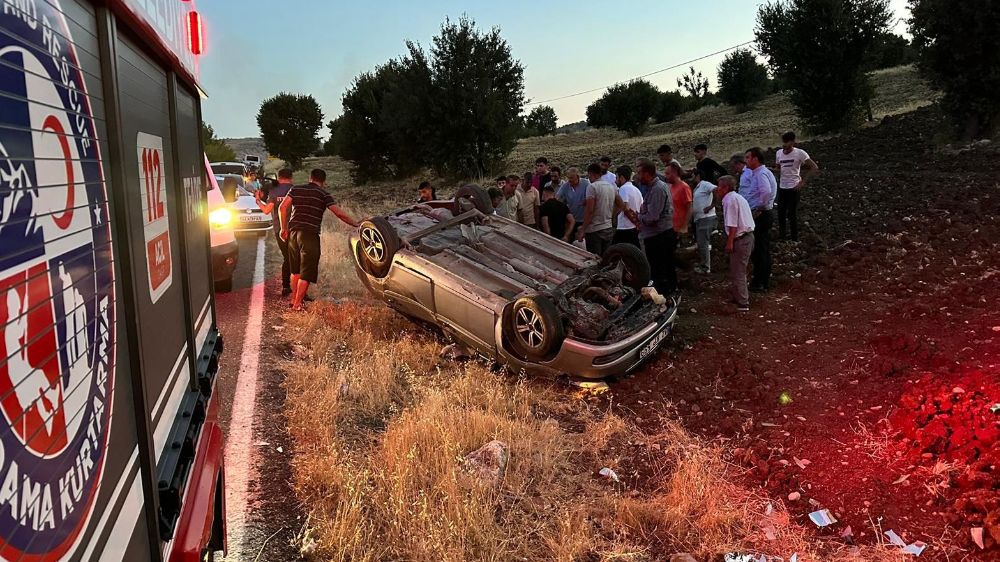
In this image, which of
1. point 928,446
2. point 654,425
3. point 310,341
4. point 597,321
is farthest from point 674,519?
point 310,341

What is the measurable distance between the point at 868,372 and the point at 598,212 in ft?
12.4

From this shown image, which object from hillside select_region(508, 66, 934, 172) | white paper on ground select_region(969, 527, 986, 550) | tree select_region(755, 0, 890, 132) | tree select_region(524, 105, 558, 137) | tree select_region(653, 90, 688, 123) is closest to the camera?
white paper on ground select_region(969, 527, 986, 550)

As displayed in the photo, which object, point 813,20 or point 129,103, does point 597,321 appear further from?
point 813,20

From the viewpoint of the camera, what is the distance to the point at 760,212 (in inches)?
303

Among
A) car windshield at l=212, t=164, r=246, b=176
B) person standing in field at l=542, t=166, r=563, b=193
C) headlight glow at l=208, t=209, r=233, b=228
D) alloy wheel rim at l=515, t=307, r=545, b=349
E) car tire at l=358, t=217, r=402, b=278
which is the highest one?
car windshield at l=212, t=164, r=246, b=176

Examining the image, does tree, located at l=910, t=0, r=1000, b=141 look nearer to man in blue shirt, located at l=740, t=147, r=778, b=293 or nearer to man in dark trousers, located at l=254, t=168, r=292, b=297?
man in blue shirt, located at l=740, t=147, r=778, b=293

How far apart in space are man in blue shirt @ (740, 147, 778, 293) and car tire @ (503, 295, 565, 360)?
372cm

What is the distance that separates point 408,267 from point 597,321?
6.17 feet

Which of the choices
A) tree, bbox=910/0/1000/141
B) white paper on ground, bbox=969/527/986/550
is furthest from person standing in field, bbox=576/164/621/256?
tree, bbox=910/0/1000/141

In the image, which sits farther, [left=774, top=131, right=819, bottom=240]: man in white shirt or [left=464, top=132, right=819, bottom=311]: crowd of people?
[left=774, top=131, right=819, bottom=240]: man in white shirt

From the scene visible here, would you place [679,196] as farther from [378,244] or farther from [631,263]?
[378,244]

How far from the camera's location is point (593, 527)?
358 centimetres

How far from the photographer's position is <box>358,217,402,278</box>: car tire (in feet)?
20.2

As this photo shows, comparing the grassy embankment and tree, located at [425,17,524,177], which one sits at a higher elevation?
tree, located at [425,17,524,177]
